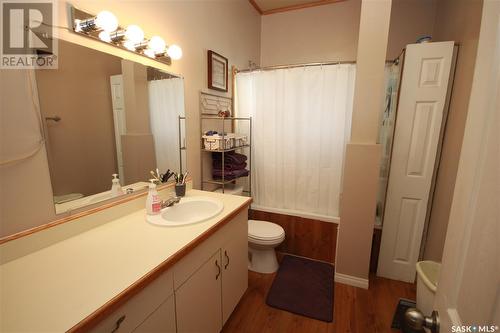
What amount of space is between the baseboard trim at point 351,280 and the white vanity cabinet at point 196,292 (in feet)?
2.84

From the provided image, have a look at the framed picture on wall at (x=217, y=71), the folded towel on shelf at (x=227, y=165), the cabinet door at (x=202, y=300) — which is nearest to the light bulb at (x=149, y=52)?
the framed picture on wall at (x=217, y=71)

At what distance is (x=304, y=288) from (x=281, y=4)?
3.17 metres

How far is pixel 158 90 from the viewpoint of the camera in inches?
63.7

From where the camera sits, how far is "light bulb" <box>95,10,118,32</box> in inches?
43.4

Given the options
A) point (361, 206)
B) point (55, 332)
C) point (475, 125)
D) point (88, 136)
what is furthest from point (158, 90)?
point (361, 206)

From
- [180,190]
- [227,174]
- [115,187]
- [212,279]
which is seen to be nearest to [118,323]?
[212,279]

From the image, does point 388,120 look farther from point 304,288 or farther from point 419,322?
point 419,322

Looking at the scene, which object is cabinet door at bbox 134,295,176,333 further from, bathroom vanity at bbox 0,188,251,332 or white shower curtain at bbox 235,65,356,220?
white shower curtain at bbox 235,65,356,220

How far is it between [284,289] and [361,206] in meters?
0.93

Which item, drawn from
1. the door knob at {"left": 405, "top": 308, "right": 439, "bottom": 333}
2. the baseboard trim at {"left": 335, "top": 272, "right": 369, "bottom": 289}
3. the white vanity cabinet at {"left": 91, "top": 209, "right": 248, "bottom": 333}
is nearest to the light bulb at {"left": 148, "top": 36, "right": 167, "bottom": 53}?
the white vanity cabinet at {"left": 91, "top": 209, "right": 248, "bottom": 333}

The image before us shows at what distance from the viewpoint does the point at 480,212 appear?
0.43m

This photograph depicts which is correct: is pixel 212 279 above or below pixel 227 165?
below

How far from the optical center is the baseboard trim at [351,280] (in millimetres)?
1968

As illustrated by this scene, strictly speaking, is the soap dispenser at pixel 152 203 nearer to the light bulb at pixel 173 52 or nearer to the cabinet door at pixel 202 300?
the cabinet door at pixel 202 300
